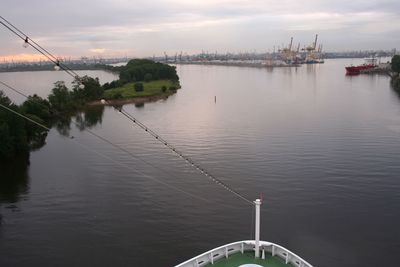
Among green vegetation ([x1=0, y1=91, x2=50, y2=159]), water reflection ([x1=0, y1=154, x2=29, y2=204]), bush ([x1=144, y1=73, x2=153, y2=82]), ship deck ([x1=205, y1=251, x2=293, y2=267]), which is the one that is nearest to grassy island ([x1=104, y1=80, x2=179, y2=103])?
bush ([x1=144, y1=73, x2=153, y2=82])

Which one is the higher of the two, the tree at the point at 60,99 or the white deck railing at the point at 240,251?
the tree at the point at 60,99

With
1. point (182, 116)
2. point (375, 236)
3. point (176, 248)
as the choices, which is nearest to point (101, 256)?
point (176, 248)

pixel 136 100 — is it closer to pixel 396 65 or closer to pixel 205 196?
pixel 205 196

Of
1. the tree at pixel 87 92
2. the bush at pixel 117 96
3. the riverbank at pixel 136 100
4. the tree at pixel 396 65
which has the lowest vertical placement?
the riverbank at pixel 136 100

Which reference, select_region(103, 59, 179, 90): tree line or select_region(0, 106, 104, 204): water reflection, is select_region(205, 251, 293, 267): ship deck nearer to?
select_region(0, 106, 104, 204): water reflection

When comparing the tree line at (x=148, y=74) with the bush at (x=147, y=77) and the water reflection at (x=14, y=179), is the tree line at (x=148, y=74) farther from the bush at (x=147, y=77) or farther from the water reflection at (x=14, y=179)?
the water reflection at (x=14, y=179)

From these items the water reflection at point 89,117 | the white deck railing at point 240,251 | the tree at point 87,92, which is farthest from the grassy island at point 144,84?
the white deck railing at point 240,251

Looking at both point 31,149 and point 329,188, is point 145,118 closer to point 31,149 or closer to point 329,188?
point 31,149
